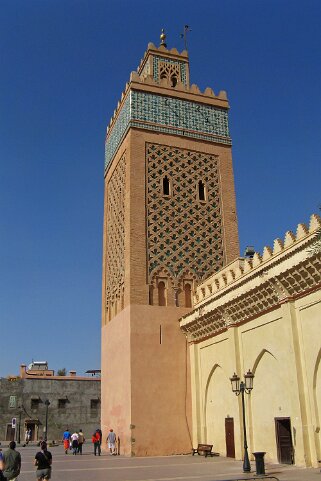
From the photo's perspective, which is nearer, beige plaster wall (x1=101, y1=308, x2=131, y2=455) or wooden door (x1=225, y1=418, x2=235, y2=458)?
wooden door (x1=225, y1=418, x2=235, y2=458)

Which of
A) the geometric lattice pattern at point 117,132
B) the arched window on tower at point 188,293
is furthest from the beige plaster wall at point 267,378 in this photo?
the geometric lattice pattern at point 117,132

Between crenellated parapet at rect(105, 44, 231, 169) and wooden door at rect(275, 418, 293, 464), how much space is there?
8926 mm

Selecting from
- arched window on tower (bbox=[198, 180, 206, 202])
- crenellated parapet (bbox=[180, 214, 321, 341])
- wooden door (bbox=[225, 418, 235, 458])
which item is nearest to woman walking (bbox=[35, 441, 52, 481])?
crenellated parapet (bbox=[180, 214, 321, 341])

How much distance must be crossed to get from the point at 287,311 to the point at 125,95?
30.7 feet

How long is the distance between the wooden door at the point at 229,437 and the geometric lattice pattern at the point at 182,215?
405 cm

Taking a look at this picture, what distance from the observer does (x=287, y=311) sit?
9438mm

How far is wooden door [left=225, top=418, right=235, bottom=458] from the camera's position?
11.4 meters

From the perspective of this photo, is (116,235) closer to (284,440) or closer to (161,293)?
(161,293)

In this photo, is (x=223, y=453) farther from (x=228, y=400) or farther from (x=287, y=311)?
(x=287, y=311)

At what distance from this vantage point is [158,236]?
14273 millimetres

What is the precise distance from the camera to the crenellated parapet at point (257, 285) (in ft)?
29.2

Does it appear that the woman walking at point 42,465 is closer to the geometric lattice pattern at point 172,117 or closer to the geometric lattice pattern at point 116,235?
the geometric lattice pattern at point 116,235

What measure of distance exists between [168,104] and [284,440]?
397 inches

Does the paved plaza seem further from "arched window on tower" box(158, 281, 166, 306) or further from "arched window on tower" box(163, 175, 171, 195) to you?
"arched window on tower" box(163, 175, 171, 195)
